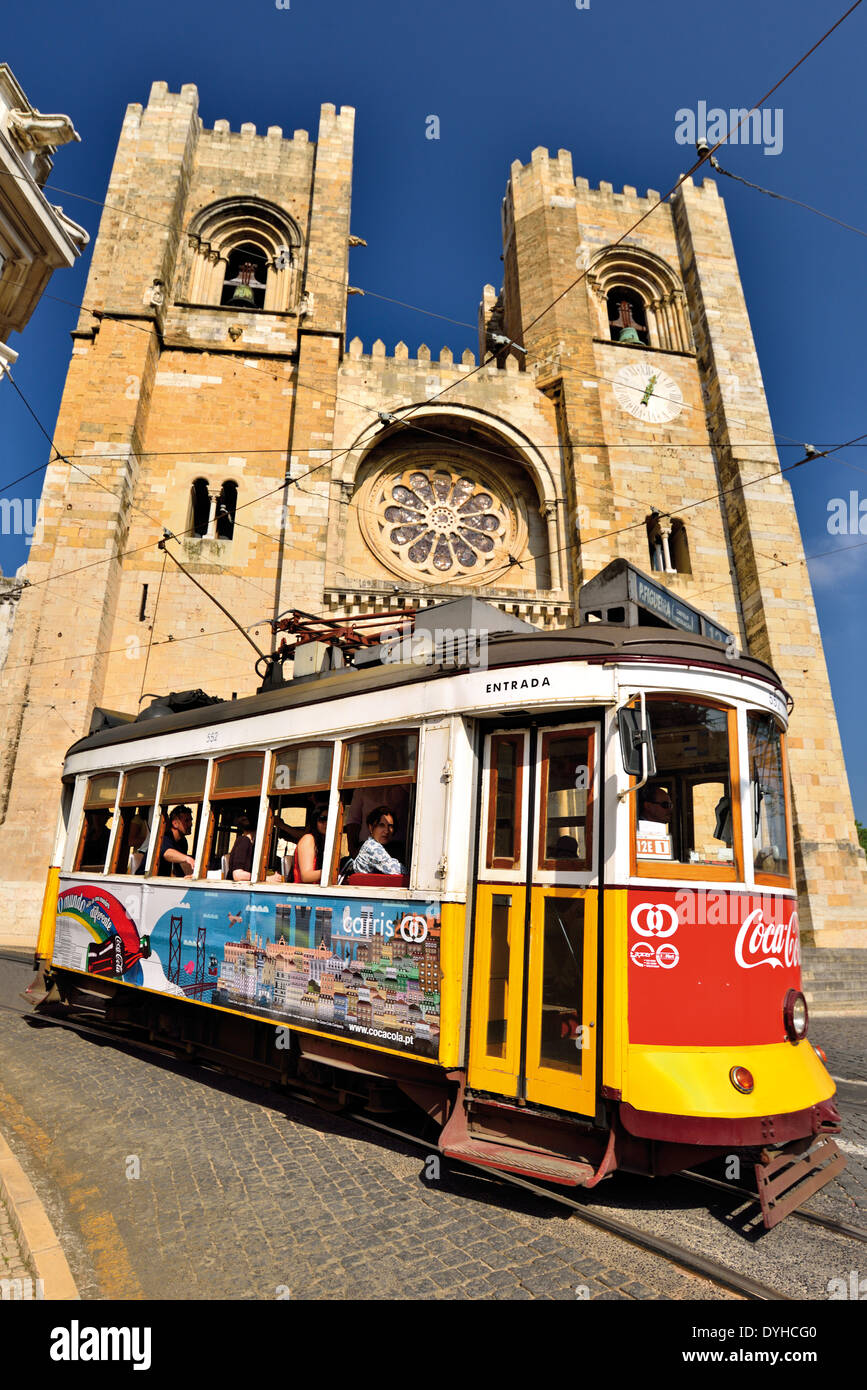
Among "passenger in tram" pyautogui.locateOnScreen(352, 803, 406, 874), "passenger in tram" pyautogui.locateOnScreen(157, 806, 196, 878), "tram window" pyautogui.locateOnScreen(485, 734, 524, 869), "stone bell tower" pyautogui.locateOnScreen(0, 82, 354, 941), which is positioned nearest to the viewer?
"tram window" pyautogui.locateOnScreen(485, 734, 524, 869)

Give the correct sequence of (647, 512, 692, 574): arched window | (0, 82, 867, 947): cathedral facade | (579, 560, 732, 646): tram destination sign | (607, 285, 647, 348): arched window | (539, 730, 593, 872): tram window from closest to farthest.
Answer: (539, 730, 593, 872): tram window → (579, 560, 732, 646): tram destination sign → (0, 82, 867, 947): cathedral facade → (647, 512, 692, 574): arched window → (607, 285, 647, 348): arched window

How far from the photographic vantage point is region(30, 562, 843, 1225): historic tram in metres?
3.73

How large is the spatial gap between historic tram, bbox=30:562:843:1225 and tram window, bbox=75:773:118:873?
97.8 inches

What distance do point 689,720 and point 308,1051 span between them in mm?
3364

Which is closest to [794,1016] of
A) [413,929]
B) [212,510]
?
[413,929]

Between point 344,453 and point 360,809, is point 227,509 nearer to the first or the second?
point 344,453

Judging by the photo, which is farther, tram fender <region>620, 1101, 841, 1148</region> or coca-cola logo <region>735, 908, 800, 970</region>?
coca-cola logo <region>735, 908, 800, 970</region>

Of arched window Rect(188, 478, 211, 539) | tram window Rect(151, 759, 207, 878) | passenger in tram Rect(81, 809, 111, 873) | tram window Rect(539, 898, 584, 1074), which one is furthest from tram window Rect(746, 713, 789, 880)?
arched window Rect(188, 478, 211, 539)

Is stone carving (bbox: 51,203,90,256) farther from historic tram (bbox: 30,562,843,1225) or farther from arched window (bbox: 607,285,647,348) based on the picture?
arched window (bbox: 607,285,647,348)

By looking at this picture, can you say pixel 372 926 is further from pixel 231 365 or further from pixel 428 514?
pixel 231 365

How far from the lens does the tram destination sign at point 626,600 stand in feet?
16.5

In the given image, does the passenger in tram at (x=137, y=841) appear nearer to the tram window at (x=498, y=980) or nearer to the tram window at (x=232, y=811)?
the tram window at (x=232, y=811)
